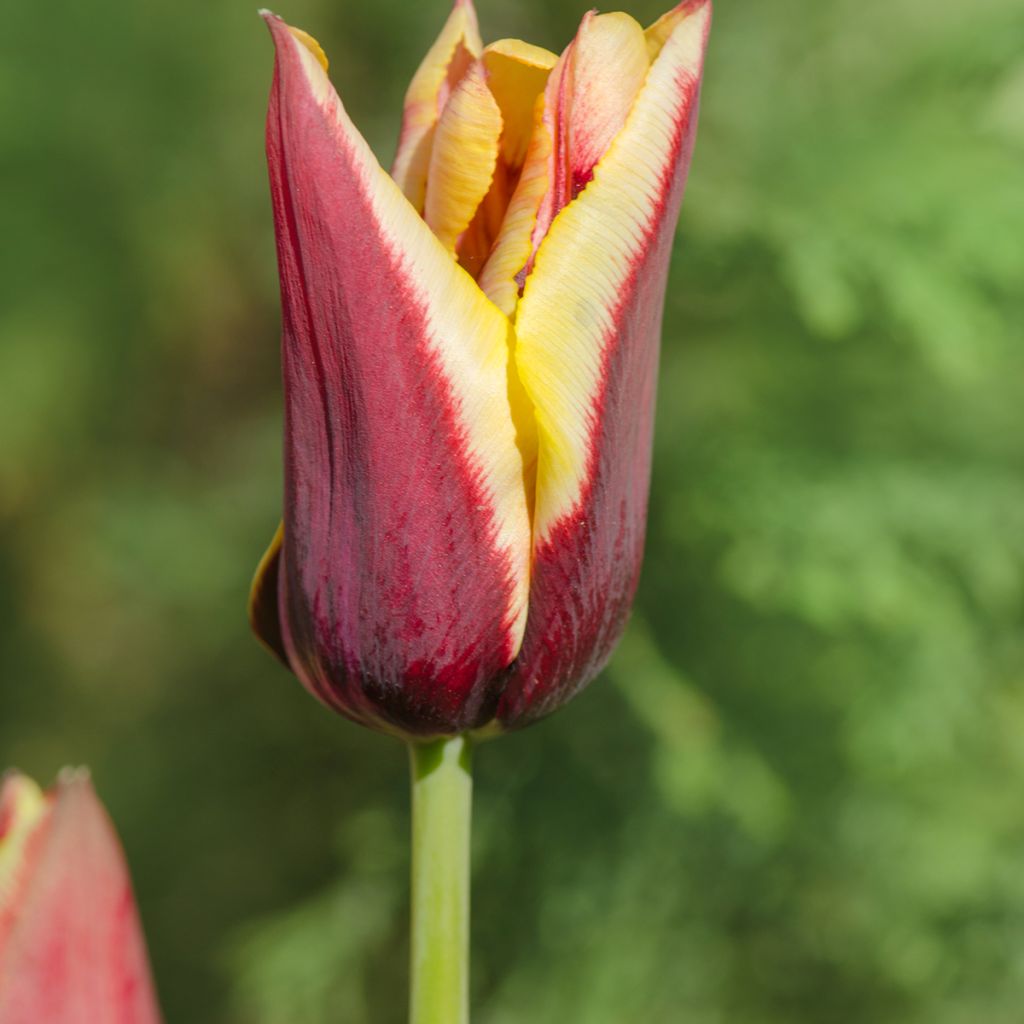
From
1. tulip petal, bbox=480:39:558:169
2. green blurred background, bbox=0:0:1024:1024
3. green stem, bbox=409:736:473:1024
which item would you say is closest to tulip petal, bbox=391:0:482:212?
tulip petal, bbox=480:39:558:169

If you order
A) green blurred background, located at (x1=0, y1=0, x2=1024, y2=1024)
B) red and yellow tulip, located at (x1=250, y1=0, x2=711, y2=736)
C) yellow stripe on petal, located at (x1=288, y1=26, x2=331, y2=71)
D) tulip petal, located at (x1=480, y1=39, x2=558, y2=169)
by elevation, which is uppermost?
yellow stripe on petal, located at (x1=288, y1=26, x2=331, y2=71)

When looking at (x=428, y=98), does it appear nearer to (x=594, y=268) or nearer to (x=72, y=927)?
(x=594, y=268)

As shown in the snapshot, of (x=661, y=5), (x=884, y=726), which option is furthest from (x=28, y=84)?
(x=884, y=726)

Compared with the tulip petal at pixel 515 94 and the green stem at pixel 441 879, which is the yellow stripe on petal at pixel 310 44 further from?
the green stem at pixel 441 879

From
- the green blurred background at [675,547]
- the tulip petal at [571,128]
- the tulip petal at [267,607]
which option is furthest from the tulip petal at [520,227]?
the green blurred background at [675,547]

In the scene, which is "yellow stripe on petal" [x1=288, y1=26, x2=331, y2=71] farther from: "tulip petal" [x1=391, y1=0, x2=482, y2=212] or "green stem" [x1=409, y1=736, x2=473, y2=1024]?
"green stem" [x1=409, y1=736, x2=473, y2=1024]

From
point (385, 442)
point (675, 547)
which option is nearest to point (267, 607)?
point (385, 442)
